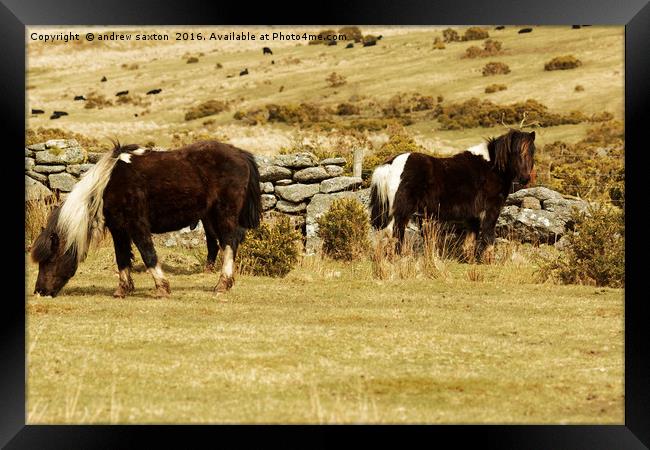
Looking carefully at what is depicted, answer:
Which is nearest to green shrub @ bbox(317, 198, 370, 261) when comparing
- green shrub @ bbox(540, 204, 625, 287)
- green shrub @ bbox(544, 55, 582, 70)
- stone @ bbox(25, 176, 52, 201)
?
green shrub @ bbox(540, 204, 625, 287)

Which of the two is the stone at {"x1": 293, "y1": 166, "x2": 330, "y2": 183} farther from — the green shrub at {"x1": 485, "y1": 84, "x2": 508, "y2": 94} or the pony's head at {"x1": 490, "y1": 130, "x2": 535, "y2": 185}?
the green shrub at {"x1": 485, "y1": 84, "x2": 508, "y2": 94}

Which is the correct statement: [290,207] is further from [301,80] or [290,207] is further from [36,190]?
[301,80]

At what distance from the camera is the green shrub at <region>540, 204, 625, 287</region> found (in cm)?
1590

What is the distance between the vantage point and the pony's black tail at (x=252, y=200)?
14594 millimetres

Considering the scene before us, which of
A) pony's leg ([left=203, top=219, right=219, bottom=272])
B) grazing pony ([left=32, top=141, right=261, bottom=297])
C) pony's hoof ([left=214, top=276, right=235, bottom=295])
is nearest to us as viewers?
grazing pony ([left=32, top=141, right=261, bottom=297])

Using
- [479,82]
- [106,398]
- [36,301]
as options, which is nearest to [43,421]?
[106,398]

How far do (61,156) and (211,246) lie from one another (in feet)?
24.8

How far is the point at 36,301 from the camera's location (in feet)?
42.6

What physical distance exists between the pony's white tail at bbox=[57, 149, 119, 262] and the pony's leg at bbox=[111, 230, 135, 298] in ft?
1.16

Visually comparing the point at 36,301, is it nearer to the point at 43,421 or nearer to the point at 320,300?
the point at 320,300

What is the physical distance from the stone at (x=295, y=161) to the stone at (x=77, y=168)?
438 cm

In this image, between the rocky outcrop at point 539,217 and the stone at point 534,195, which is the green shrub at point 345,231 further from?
the stone at point 534,195

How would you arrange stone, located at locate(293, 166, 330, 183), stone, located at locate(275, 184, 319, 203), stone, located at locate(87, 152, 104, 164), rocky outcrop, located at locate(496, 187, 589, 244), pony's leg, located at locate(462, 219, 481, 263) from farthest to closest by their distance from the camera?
stone, located at locate(87, 152, 104, 164) → stone, located at locate(293, 166, 330, 183) → stone, located at locate(275, 184, 319, 203) → rocky outcrop, located at locate(496, 187, 589, 244) → pony's leg, located at locate(462, 219, 481, 263)

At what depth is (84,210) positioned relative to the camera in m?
13.2
